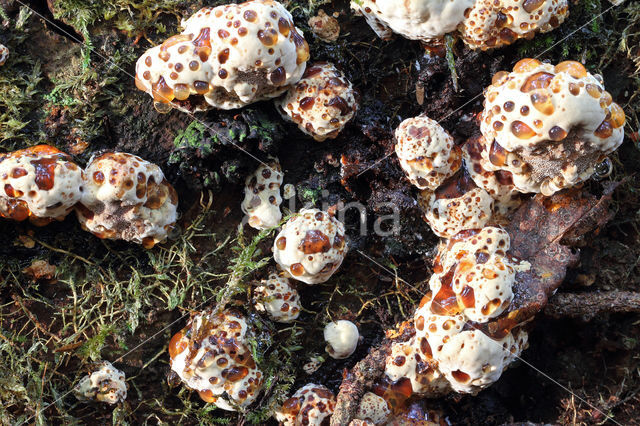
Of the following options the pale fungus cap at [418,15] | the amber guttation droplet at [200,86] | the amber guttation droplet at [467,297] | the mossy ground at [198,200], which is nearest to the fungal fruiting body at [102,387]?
the mossy ground at [198,200]

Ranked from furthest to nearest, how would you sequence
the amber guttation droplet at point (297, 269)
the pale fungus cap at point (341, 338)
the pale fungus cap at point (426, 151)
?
the pale fungus cap at point (341, 338)
the amber guttation droplet at point (297, 269)
the pale fungus cap at point (426, 151)

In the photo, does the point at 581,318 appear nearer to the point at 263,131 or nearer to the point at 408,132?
the point at 408,132

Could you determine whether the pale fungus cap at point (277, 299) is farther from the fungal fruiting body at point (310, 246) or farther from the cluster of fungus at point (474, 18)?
the cluster of fungus at point (474, 18)

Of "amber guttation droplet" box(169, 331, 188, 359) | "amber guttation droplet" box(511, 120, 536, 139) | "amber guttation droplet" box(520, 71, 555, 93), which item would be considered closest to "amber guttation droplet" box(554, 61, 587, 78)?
"amber guttation droplet" box(520, 71, 555, 93)

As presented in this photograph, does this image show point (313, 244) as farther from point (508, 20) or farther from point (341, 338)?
point (508, 20)

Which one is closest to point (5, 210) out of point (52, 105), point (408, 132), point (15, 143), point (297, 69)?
point (15, 143)

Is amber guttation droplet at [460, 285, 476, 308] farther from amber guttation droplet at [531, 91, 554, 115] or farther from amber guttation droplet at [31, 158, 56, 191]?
amber guttation droplet at [31, 158, 56, 191]

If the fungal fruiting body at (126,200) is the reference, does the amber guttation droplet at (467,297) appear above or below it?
below
